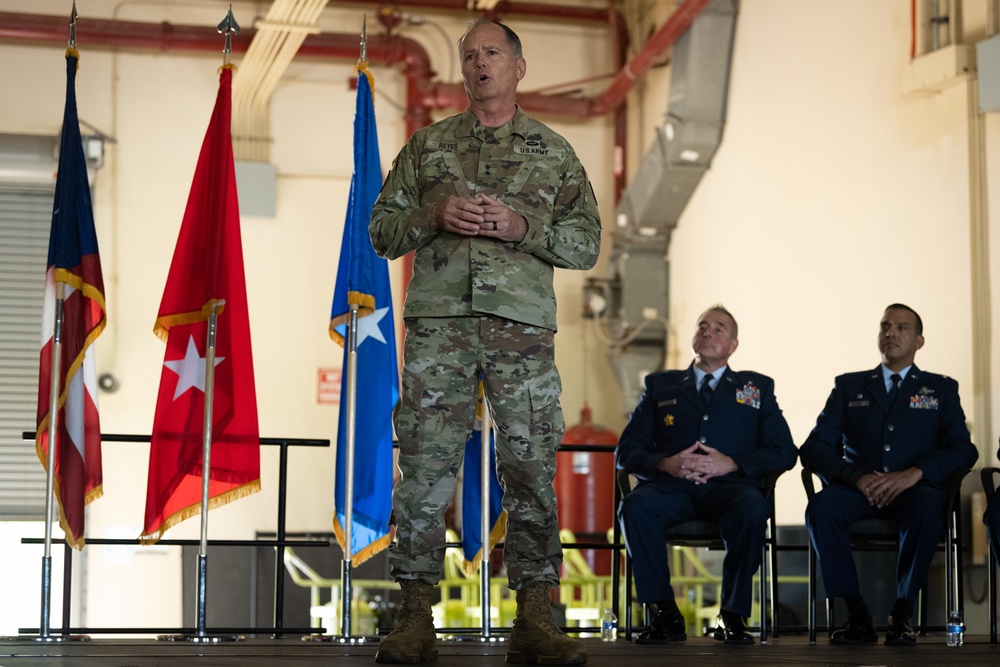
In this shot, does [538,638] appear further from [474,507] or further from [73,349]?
[73,349]

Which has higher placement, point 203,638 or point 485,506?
point 485,506

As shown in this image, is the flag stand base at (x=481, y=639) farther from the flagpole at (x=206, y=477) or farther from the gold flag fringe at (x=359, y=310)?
the gold flag fringe at (x=359, y=310)

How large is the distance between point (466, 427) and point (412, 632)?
1.59 feet

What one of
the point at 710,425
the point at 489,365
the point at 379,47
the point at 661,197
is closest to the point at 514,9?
the point at 379,47

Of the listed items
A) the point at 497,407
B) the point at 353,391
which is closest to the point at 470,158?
the point at 497,407

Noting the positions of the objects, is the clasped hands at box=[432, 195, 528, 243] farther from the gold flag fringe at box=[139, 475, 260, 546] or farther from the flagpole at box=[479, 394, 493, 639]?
the gold flag fringe at box=[139, 475, 260, 546]

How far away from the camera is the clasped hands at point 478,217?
273cm

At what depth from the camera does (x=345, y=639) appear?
402 centimetres

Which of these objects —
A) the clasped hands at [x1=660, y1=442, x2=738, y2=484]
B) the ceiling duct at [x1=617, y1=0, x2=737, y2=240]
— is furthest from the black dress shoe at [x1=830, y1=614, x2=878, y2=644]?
the ceiling duct at [x1=617, y1=0, x2=737, y2=240]

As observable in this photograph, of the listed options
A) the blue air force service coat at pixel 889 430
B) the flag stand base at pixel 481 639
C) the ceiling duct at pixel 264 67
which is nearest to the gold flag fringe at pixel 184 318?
the flag stand base at pixel 481 639

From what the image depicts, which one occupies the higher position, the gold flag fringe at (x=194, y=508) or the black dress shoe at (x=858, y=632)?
the gold flag fringe at (x=194, y=508)

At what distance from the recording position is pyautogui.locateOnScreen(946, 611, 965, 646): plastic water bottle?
411cm

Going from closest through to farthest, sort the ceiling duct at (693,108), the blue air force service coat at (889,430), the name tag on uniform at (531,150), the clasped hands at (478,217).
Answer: the clasped hands at (478,217) < the name tag on uniform at (531,150) < the blue air force service coat at (889,430) < the ceiling duct at (693,108)

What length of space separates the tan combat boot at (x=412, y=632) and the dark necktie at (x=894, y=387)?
2302 mm
